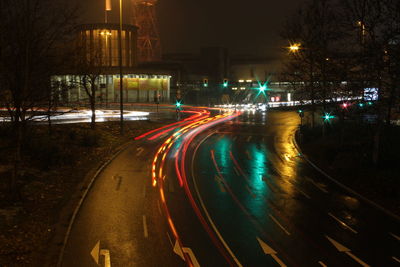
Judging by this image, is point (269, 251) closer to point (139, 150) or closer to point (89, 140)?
point (139, 150)

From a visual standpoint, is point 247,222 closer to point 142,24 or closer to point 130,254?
point 130,254

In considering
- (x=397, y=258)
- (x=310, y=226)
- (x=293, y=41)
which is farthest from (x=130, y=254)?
(x=293, y=41)

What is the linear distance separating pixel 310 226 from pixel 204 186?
6700 mm

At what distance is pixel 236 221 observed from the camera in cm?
1388

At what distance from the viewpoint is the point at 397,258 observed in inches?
428

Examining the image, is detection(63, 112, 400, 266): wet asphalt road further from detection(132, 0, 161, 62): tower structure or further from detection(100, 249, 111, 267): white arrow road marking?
detection(132, 0, 161, 62): tower structure

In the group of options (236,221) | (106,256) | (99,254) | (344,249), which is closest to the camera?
(106,256)

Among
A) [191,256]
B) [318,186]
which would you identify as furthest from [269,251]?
[318,186]

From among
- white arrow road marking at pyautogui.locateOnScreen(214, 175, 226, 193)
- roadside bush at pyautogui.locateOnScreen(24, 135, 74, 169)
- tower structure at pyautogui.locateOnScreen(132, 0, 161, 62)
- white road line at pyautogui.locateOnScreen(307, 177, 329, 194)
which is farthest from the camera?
tower structure at pyautogui.locateOnScreen(132, 0, 161, 62)

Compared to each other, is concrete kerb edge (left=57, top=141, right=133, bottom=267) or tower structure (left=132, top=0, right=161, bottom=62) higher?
tower structure (left=132, top=0, right=161, bottom=62)

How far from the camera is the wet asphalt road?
10.9m

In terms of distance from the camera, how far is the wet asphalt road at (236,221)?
10852mm

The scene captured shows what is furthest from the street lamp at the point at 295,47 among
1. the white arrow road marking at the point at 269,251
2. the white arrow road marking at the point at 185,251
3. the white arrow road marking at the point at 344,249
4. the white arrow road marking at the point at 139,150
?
the white arrow road marking at the point at 185,251

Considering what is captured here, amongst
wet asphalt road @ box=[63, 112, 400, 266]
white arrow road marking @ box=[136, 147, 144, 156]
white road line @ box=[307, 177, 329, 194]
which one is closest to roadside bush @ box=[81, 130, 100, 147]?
white arrow road marking @ box=[136, 147, 144, 156]
